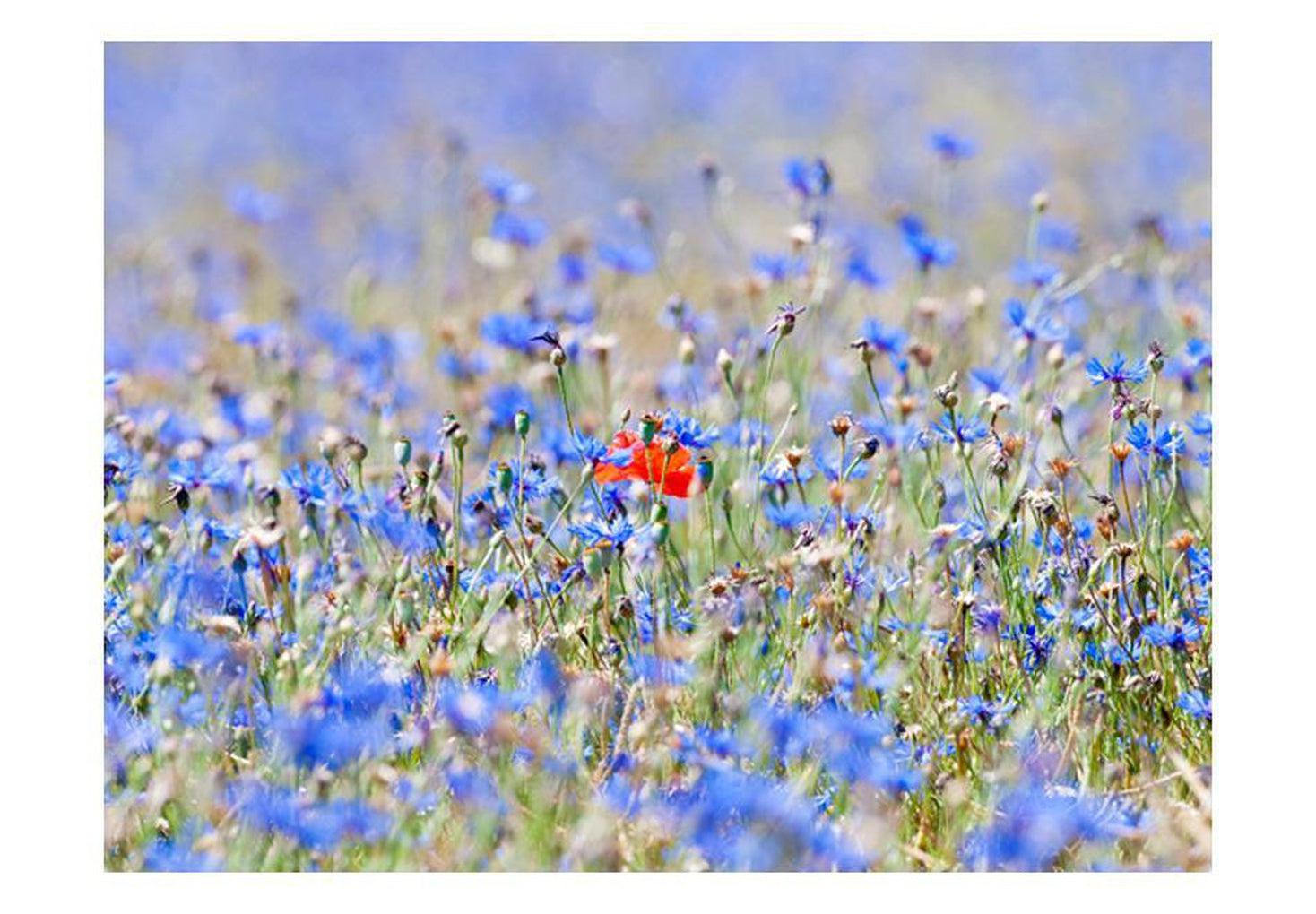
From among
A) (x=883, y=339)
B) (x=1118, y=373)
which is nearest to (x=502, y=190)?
Result: (x=883, y=339)

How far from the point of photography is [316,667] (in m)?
2.42

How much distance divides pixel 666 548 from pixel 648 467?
114 mm

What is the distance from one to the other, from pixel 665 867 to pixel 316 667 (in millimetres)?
491

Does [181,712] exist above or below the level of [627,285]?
below

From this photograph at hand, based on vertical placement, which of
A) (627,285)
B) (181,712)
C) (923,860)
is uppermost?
(627,285)

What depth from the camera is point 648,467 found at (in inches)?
100

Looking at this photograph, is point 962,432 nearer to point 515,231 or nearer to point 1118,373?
point 1118,373

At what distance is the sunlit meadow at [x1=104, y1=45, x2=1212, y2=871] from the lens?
2.32 m

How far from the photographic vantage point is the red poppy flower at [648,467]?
255 centimetres

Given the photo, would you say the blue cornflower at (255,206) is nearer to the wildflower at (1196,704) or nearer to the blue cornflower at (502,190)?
the blue cornflower at (502,190)

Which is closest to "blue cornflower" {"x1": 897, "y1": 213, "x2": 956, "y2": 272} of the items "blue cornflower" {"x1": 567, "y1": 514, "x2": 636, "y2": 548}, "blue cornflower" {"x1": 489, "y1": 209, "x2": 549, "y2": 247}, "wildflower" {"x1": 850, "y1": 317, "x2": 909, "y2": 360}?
"wildflower" {"x1": 850, "y1": 317, "x2": 909, "y2": 360}

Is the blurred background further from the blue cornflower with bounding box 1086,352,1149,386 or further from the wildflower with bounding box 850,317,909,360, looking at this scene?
the blue cornflower with bounding box 1086,352,1149,386
